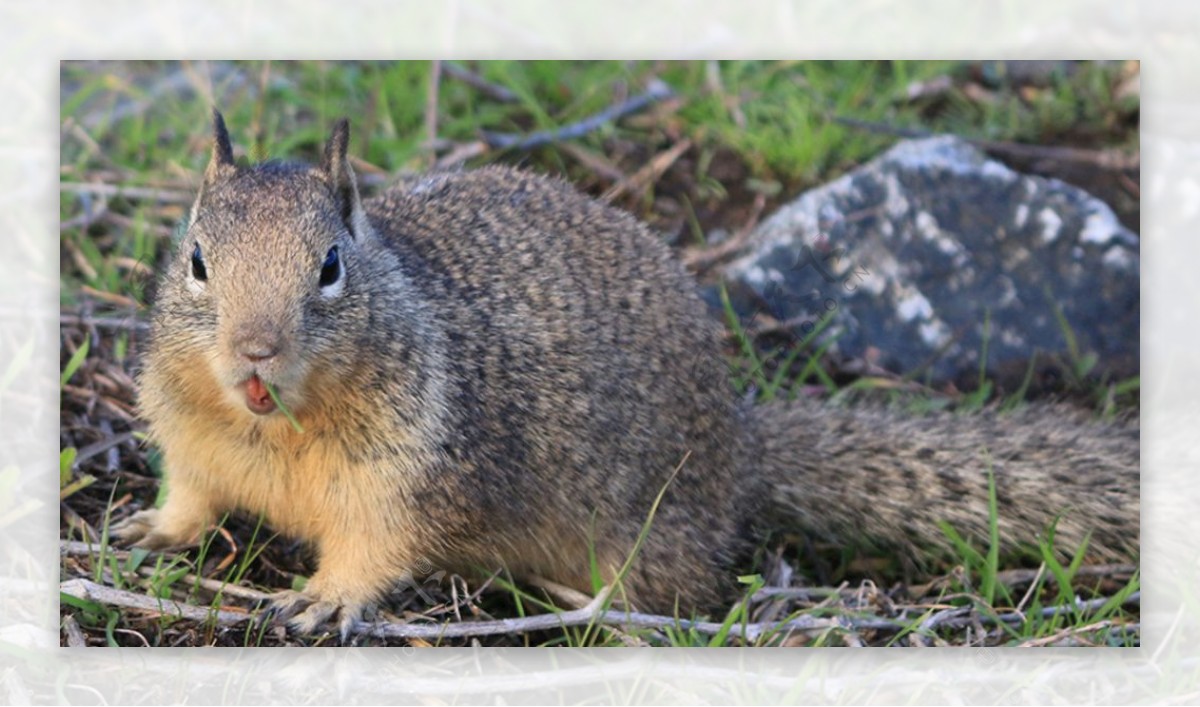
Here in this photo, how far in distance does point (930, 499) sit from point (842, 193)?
2.79 feet

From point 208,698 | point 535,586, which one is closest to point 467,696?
point 535,586

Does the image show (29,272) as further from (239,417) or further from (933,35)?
(933,35)

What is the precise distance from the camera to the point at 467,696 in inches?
138

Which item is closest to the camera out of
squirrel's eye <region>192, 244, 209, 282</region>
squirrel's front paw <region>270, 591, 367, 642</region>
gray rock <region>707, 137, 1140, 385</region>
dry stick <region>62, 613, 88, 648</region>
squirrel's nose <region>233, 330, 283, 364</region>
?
squirrel's nose <region>233, 330, 283, 364</region>

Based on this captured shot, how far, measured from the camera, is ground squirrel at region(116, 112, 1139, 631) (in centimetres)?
313

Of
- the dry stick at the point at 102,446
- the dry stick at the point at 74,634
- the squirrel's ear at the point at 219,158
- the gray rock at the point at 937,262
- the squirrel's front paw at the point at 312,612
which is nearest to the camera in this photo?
the squirrel's ear at the point at 219,158

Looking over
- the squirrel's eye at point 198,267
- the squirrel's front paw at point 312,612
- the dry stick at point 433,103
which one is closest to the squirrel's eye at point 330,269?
the squirrel's eye at point 198,267

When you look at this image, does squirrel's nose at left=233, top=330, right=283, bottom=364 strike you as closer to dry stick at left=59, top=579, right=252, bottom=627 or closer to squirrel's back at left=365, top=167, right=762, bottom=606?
squirrel's back at left=365, top=167, right=762, bottom=606

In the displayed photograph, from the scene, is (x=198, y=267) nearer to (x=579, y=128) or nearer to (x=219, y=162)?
(x=219, y=162)

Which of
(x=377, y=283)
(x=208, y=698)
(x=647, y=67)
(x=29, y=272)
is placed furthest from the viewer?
(x=647, y=67)

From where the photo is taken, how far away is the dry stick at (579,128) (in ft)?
13.9

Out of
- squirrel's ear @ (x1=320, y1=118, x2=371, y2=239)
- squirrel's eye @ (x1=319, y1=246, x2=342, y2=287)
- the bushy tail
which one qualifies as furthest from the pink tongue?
the bushy tail

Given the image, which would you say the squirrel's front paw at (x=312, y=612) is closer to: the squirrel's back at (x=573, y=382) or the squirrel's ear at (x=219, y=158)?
the squirrel's back at (x=573, y=382)

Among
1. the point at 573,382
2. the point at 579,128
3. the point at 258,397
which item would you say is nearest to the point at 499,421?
the point at 573,382
